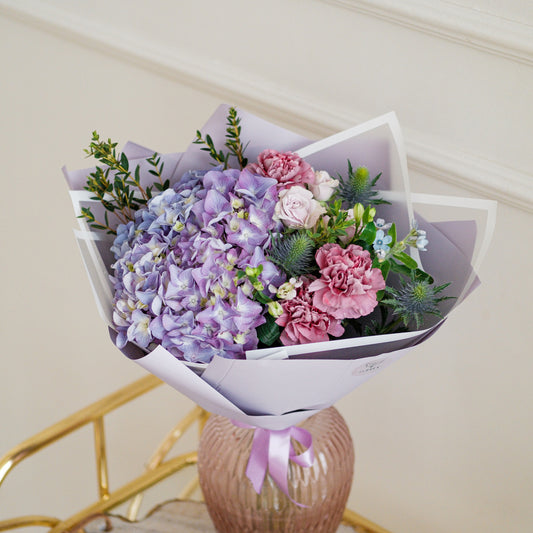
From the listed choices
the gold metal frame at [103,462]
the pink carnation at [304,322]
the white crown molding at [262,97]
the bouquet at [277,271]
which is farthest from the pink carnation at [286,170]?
the gold metal frame at [103,462]

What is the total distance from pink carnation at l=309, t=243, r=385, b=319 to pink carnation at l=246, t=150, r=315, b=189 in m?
0.10

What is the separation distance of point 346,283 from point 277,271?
0.07 m

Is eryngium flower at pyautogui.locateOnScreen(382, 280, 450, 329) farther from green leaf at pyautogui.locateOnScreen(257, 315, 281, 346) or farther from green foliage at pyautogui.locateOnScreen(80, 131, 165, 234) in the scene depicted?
green foliage at pyautogui.locateOnScreen(80, 131, 165, 234)

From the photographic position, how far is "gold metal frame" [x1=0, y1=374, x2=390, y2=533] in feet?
3.23

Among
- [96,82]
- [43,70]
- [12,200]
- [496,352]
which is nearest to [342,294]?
[496,352]

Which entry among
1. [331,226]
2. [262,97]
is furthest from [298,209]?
[262,97]

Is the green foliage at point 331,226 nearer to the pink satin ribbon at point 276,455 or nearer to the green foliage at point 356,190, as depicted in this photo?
the green foliage at point 356,190

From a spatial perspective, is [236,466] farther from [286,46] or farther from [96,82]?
[96,82]

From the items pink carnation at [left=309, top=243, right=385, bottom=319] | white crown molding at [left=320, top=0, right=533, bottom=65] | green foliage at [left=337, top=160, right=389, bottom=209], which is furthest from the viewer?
white crown molding at [left=320, top=0, right=533, bottom=65]

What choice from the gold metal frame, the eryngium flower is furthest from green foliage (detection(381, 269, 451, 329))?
the gold metal frame

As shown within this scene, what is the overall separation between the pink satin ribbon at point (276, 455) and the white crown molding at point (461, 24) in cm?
53

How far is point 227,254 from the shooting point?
25.0 inches

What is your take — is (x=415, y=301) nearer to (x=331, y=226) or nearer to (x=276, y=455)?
(x=331, y=226)

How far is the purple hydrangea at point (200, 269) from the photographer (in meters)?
0.63
